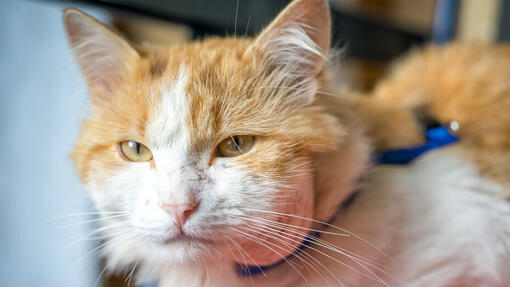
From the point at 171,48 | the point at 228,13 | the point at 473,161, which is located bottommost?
the point at 473,161

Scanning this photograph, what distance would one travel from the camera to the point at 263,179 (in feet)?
2.58

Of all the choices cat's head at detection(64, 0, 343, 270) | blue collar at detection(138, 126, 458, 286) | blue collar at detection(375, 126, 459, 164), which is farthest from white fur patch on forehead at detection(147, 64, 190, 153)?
blue collar at detection(375, 126, 459, 164)

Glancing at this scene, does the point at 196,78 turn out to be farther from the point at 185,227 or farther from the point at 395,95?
the point at 395,95

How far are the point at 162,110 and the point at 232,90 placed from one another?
0.53ft

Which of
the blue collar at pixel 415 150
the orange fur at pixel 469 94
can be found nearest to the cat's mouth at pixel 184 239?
the blue collar at pixel 415 150

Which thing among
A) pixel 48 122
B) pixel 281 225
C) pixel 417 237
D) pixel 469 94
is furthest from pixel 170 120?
pixel 469 94

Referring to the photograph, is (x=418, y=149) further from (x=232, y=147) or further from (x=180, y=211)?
(x=180, y=211)

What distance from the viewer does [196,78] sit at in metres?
0.87

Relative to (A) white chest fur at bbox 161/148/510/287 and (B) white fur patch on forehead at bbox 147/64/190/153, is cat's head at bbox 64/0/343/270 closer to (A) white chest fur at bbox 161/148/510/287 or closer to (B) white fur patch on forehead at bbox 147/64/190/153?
(B) white fur patch on forehead at bbox 147/64/190/153

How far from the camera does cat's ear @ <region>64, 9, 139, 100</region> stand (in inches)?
37.2

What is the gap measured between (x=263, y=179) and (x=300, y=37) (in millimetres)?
337

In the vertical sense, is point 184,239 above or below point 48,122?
below

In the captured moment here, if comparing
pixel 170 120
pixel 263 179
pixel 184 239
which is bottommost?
pixel 184 239

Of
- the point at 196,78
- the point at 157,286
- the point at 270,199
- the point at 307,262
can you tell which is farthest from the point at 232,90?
the point at 157,286
